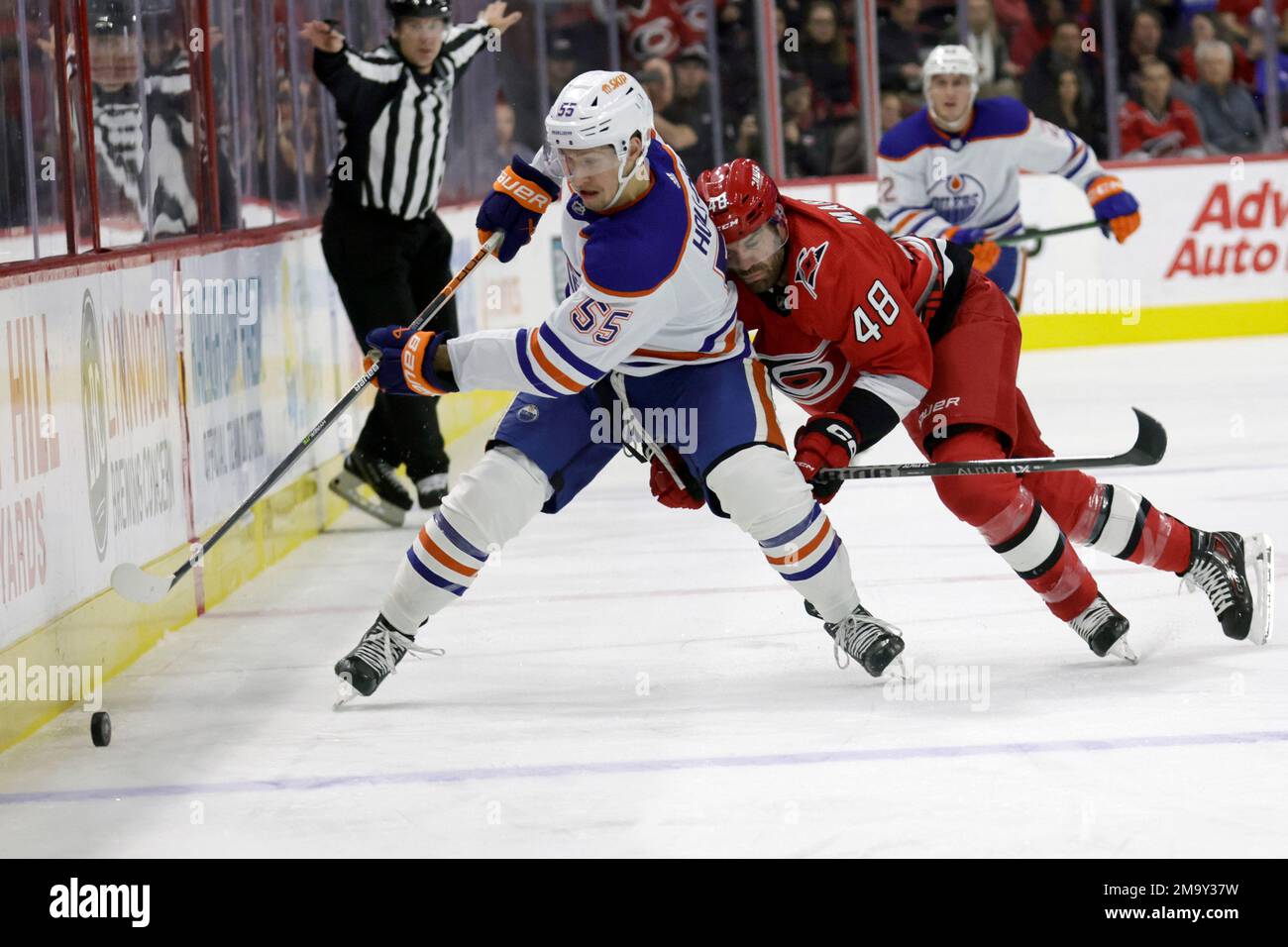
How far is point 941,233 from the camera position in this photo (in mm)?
6531

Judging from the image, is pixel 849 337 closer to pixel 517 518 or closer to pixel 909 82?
pixel 517 518

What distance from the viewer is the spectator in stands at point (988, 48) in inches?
422

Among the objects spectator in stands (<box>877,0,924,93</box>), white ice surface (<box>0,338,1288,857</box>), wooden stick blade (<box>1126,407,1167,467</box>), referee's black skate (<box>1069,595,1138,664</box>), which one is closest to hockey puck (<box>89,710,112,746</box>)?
white ice surface (<box>0,338,1288,857</box>)

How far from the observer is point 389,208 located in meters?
5.69

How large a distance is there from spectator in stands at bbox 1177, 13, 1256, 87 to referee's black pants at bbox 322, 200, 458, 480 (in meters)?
6.35

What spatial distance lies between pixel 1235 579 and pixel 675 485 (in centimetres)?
109

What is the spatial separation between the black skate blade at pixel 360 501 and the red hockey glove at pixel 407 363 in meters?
2.23

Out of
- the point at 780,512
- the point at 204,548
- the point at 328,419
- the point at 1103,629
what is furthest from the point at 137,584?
the point at 1103,629

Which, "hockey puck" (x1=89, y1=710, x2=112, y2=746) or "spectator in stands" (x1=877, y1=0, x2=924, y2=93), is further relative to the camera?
"spectator in stands" (x1=877, y1=0, x2=924, y2=93)

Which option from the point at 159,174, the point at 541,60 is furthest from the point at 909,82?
the point at 159,174

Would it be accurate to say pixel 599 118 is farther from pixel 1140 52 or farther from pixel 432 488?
pixel 1140 52

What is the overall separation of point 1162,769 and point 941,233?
A: 3.81 metres

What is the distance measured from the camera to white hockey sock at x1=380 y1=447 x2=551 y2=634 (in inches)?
135

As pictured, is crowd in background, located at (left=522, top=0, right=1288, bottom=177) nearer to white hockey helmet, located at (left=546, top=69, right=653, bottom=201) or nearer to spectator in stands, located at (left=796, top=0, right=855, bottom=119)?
spectator in stands, located at (left=796, top=0, right=855, bottom=119)
